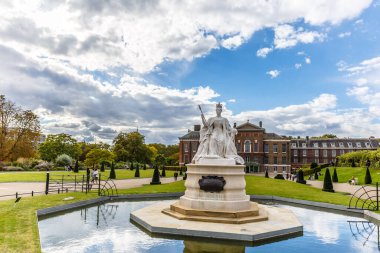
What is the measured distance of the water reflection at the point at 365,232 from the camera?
983 cm

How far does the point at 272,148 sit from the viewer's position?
72.9m

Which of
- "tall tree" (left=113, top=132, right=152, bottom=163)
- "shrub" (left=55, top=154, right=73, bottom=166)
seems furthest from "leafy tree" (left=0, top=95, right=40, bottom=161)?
"tall tree" (left=113, top=132, right=152, bottom=163)

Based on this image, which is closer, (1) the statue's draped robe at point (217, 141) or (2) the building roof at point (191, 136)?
(1) the statue's draped robe at point (217, 141)

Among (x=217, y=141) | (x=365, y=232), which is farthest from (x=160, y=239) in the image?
(x=365, y=232)

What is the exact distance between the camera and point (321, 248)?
8.99 metres

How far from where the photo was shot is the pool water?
8742mm

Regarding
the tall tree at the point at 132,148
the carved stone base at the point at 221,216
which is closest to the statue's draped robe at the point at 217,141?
the carved stone base at the point at 221,216

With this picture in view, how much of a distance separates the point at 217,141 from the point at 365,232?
6450mm

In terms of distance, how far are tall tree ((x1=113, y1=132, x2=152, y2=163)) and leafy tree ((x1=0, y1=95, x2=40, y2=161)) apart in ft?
74.8

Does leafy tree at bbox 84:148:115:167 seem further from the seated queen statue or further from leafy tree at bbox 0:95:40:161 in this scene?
the seated queen statue

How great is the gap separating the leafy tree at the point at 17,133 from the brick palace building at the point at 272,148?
33486 mm

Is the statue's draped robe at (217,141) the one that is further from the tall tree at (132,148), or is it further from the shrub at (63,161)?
the tall tree at (132,148)

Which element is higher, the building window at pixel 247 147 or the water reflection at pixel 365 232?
the building window at pixel 247 147

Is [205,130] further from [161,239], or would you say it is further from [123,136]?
[123,136]
